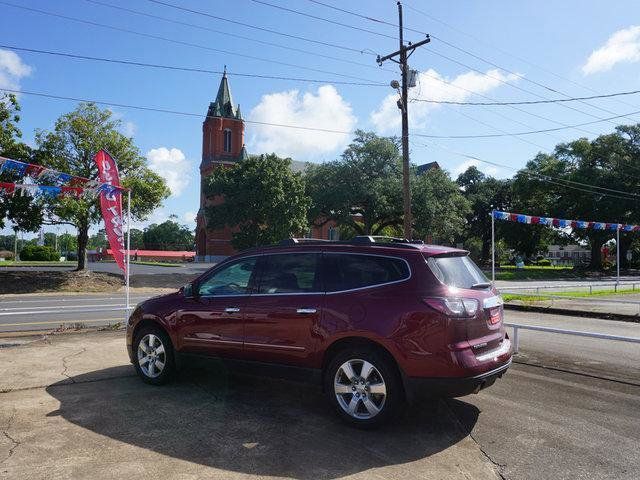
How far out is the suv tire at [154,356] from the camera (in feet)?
19.3

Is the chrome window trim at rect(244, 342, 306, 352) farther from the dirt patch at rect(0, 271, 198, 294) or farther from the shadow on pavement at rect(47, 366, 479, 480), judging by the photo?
the dirt patch at rect(0, 271, 198, 294)

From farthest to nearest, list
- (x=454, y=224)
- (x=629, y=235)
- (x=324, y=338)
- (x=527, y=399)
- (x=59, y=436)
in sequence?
(x=629, y=235) < (x=454, y=224) < (x=527, y=399) < (x=324, y=338) < (x=59, y=436)

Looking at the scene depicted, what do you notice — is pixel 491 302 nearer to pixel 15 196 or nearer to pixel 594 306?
pixel 594 306

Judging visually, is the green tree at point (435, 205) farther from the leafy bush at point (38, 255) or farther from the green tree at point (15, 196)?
the leafy bush at point (38, 255)

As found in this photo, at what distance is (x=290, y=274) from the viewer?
206 inches

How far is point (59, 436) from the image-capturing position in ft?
14.3

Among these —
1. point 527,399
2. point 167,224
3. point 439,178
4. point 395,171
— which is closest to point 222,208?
point 395,171

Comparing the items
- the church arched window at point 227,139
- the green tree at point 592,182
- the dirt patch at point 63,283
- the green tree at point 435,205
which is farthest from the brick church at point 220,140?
the dirt patch at point 63,283

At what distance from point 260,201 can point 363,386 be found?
1326 inches

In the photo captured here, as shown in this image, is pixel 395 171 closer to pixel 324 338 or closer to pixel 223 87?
pixel 223 87

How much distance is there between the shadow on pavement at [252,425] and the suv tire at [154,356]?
0.13 m

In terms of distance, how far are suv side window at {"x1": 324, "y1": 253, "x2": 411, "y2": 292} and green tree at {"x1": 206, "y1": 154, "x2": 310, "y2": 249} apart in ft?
107

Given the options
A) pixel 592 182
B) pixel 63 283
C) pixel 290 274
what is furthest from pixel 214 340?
pixel 592 182

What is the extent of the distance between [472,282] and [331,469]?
7.15 ft
